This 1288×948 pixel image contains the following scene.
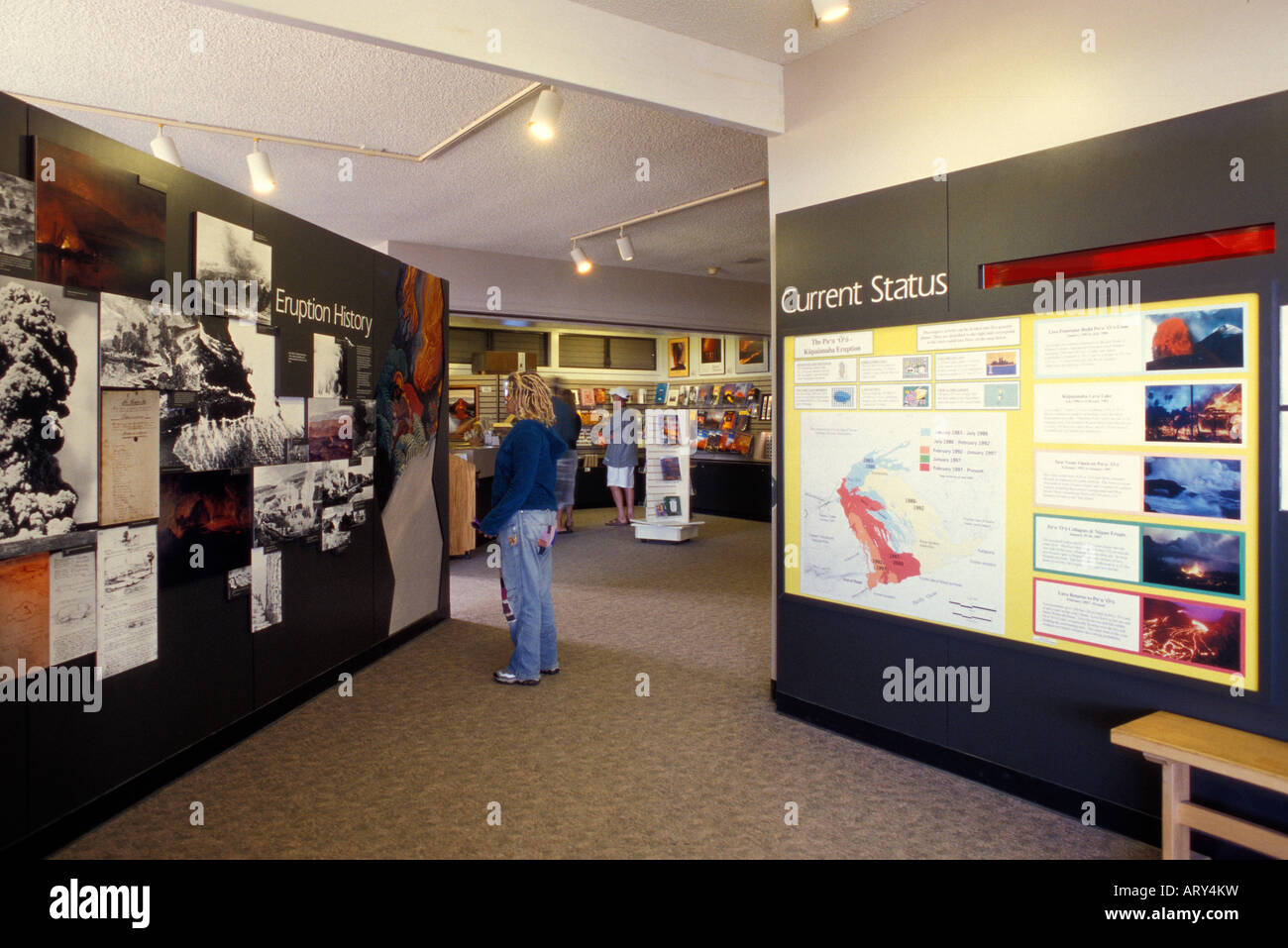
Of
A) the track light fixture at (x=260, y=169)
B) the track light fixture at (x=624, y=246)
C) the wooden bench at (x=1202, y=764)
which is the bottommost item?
the wooden bench at (x=1202, y=764)

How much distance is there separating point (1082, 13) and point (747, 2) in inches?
54.5

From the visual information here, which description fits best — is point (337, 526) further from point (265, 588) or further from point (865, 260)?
point (865, 260)

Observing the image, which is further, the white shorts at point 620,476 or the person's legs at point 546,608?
the white shorts at point 620,476

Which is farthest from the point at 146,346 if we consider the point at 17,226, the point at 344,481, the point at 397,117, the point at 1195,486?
the point at 1195,486

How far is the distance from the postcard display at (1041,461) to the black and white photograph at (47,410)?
2951 mm

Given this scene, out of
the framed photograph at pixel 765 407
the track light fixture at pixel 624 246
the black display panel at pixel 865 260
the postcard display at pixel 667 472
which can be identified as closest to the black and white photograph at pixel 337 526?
the black display panel at pixel 865 260

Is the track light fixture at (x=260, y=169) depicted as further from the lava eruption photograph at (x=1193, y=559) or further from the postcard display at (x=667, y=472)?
the lava eruption photograph at (x=1193, y=559)

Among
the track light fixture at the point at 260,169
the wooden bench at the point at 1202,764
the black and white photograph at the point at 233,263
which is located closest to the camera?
the wooden bench at the point at 1202,764

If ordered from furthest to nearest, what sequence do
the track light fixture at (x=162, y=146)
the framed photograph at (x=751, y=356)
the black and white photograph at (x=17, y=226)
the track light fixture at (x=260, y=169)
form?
1. the framed photograph at (x=751, y=356)
2. the track light fixture at (x=260, y=169)
3. the track light fixture at (x=162, y=146)
4. the black and white photograph at (x=17, y=226)

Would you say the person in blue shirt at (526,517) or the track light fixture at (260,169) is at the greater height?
the track light fixture at (260,169)

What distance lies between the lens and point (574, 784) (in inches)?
128

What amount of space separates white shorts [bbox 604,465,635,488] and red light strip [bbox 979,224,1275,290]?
24.9 ft

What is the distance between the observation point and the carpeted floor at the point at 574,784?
2779 mm
